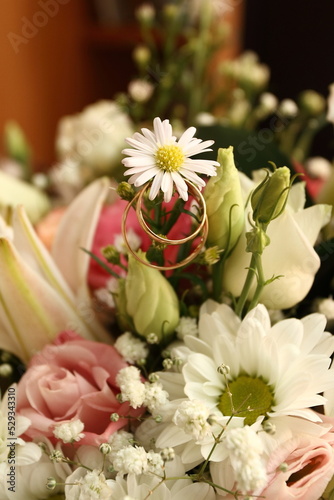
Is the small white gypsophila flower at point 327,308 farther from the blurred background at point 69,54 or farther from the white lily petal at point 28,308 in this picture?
the blurred background at point 69,54

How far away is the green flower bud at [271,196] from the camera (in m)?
0.36

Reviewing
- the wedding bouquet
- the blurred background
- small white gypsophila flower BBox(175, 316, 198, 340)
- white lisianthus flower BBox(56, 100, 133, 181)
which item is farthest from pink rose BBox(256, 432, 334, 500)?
the blurred background

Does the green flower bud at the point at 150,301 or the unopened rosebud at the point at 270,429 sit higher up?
the green flower bud at the point at 150,301

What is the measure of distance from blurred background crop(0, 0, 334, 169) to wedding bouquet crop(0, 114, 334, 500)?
2.61ft

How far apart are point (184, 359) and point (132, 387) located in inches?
1.6

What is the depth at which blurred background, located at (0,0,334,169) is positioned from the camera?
115 centimetres

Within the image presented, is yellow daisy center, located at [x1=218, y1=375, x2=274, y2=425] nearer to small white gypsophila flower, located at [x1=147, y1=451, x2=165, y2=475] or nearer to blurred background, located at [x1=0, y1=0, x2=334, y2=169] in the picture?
small white gypsophila flower, located at [x1=147, y1=451, x2=165, y2=475]

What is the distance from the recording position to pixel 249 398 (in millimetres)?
397

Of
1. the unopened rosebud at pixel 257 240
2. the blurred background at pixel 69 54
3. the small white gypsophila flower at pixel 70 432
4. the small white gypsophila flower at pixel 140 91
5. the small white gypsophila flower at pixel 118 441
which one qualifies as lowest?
the small white gypsophila flower at pixel 118 441

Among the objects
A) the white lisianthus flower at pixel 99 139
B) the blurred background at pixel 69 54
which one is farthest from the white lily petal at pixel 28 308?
the blurred background at pixel 69 54


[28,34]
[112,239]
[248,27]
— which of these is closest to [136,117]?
[112,239]

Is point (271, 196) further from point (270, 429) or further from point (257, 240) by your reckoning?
point (270, 429)

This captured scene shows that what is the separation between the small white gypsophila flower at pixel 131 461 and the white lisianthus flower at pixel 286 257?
5.1 inches

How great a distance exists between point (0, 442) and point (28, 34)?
1313 millimetres
